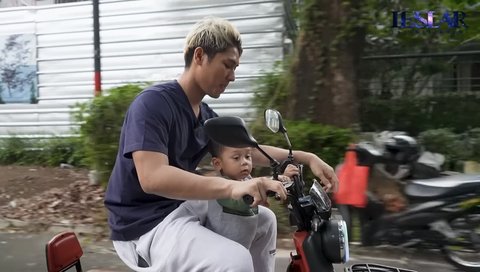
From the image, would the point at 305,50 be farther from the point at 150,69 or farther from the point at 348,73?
the point at 150,69

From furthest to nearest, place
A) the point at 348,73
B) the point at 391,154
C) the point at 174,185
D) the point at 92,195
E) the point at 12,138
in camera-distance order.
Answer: the point at 12,138
the point at 92,195
the point at 348,73
the point at 391,154
the point at 174,185

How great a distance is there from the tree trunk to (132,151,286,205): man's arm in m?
3.75

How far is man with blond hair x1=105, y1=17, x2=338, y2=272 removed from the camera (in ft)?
5.81

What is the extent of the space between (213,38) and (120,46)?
19.5ft

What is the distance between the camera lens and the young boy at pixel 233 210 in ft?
6.32

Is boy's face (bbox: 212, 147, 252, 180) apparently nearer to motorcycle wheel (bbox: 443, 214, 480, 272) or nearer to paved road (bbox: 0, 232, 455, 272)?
paved road (bbox: 0, 232, 455, 272)

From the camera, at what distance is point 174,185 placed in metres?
1.77

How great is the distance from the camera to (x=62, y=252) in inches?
78.2

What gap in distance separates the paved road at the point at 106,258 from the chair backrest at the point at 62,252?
1.96 meters

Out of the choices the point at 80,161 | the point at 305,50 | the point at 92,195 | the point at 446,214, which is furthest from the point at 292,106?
the point at 80,161

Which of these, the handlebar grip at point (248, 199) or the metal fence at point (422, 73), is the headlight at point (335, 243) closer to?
the handlebar grip at point (248, 199)

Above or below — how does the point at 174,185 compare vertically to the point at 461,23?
below

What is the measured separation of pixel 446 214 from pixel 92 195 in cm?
385

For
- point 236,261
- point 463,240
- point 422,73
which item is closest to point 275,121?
point 236,261
